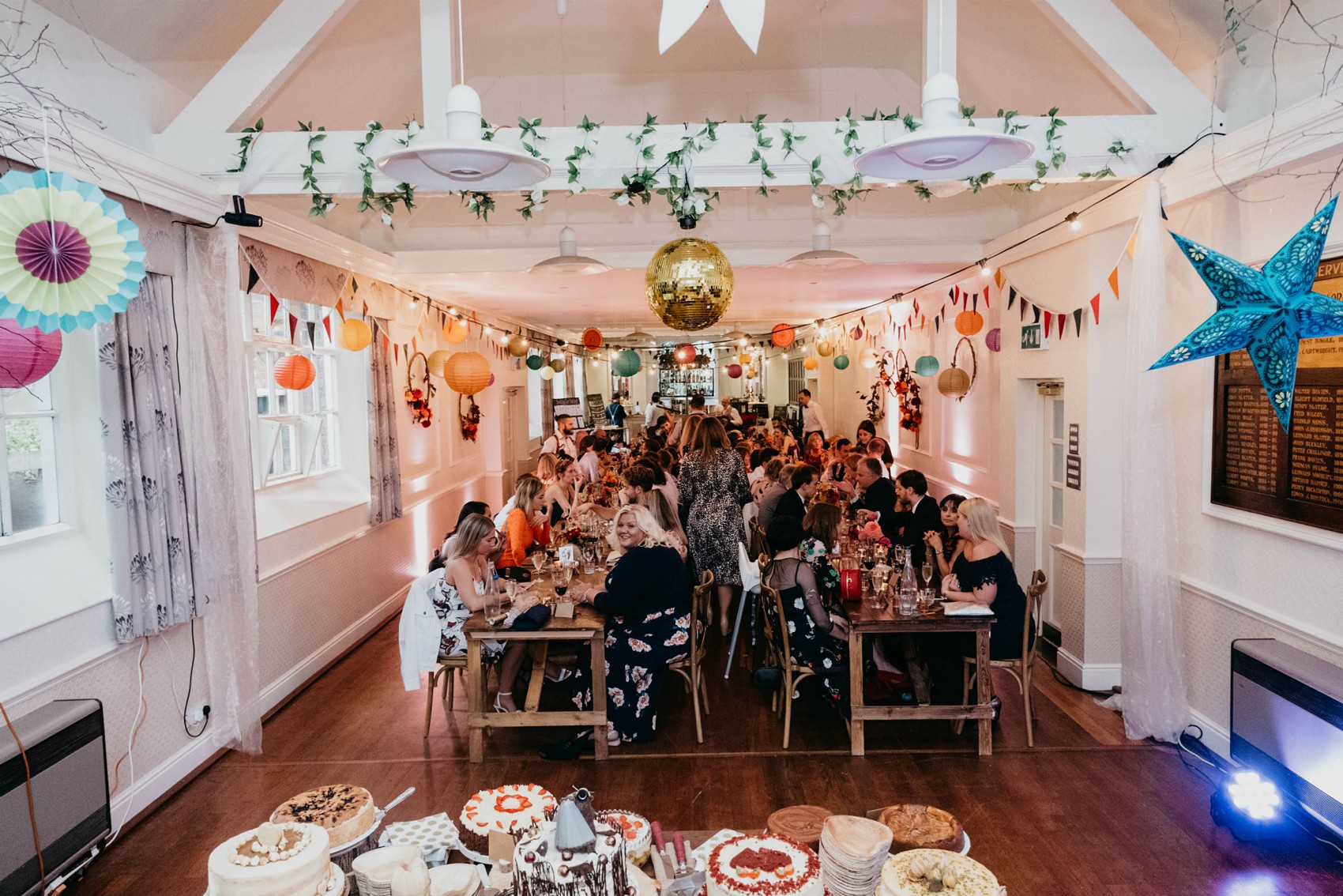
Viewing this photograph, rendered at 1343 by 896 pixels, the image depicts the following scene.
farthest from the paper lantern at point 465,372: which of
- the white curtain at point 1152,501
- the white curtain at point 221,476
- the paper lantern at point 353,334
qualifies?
the white curtain at point 1152,501

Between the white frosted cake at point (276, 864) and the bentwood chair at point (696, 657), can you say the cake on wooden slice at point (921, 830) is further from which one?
the bentwood chair at point (696, 657)

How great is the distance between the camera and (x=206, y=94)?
413 cm

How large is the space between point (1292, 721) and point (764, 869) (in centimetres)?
279

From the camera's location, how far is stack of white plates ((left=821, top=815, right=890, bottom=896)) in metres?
1.86

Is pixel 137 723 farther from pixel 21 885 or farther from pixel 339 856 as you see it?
pixel 339 856

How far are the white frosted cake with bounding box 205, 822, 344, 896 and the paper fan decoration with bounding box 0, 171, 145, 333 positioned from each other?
4.13 feet

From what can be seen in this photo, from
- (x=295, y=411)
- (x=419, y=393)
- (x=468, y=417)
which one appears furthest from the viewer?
(x=468, y=417)

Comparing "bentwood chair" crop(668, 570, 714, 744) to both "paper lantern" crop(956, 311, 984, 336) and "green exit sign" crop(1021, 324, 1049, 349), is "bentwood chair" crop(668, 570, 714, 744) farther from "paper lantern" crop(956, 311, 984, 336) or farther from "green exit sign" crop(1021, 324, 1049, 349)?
"paper lantern" crop(956, 311, 984, 336)

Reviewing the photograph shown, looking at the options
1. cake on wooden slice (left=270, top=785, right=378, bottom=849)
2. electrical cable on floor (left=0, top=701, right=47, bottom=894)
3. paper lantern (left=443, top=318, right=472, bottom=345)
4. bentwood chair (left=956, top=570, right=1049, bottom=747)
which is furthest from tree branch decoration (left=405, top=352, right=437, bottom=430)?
cake on wooden slice (left=270, top=785, right=378, bottom=849)

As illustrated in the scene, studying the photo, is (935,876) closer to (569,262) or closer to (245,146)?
(569,262)

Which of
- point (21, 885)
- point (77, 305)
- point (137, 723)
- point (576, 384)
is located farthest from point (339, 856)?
point (576, 384)

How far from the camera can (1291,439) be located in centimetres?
379

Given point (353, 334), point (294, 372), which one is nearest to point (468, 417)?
point (353, 334)

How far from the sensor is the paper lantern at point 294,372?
535 centimetres
